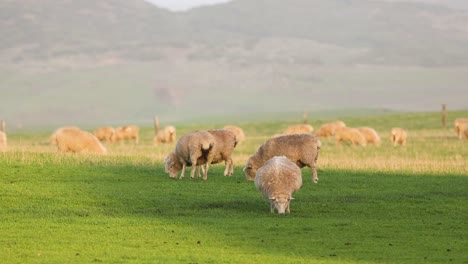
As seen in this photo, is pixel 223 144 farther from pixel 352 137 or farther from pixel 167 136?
pixel 167 136

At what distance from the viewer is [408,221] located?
23.9 metres

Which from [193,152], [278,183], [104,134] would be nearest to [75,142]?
[193,152]

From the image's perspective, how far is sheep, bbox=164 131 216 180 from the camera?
31.2 meters

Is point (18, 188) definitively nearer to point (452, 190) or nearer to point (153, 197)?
point (153, 197)

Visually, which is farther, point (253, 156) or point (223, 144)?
point (223, 144)

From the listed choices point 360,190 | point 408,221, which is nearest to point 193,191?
point 360,190

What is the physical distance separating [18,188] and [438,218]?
11.4 meters

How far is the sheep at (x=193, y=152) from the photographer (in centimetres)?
3125

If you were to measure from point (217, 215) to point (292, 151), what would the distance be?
6.74 metres

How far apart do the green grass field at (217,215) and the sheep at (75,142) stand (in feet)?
22.4

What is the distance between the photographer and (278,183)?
24406mm

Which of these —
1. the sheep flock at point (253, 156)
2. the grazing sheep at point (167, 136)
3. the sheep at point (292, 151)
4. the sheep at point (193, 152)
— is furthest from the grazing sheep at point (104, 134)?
the sheep at point (292, 151)

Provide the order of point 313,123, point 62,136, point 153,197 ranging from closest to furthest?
point 153,197, point 62,136, point 313,123

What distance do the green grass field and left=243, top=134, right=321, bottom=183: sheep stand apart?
0.66 metres
